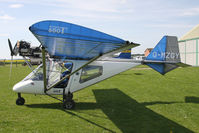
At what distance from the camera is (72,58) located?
8219 millimetres

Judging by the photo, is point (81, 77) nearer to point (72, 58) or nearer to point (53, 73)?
point (72, 58)

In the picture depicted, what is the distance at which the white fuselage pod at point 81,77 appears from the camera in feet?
25.8

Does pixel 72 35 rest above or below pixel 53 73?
above

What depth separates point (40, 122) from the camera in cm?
618

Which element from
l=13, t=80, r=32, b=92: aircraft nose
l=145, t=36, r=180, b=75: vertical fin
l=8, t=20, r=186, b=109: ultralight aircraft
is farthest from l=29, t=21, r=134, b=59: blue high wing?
l=145, t=36, r=180, b=75: vertical fin

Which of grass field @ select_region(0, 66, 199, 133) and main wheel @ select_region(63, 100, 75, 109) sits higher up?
main wheel @ select_region(63, 100, 75, 109)

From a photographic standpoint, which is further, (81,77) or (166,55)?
(166,55)

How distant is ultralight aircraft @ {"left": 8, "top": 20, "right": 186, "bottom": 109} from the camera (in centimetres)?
507

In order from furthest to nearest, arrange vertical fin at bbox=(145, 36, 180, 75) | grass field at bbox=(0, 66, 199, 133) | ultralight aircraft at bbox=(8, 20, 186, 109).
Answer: vertical fin at bbox=(145, 36, 180, 75) < grass field at bbox=(0, 66, 199, 133) < ultralight aircraft at bbox=(8, 20, 186, 109)

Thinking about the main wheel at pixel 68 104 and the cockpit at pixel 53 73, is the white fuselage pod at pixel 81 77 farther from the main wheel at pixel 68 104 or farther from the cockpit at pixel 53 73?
the main wheel at pixel 68 104

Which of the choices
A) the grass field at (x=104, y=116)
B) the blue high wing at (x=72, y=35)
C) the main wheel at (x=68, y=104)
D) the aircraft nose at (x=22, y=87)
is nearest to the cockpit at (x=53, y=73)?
the aircraft nose at (x=22, y=87)

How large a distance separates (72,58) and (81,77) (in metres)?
1.06

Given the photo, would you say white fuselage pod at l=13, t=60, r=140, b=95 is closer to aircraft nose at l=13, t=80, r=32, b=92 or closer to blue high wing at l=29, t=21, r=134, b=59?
aircraft nose at l=13, t=80, r=32, b=92

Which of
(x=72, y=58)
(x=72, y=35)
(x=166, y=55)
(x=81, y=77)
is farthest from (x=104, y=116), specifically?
(x=166, y=55)
